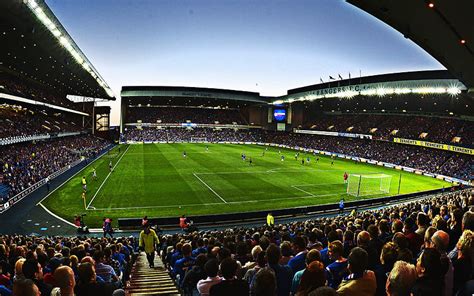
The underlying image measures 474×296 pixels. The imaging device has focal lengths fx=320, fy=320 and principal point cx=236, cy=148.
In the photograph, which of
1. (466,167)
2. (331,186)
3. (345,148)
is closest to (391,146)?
(345,148)

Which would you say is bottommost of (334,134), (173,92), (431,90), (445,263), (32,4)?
(445,263)

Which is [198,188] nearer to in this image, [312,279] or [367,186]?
[367,186]

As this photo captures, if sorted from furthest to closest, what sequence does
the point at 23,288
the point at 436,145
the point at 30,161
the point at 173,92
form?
1. the point at 173,92
2. the point at 436,145
3. the point at 30,161
4. the point at 23,288

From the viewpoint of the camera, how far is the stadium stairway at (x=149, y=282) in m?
7.29

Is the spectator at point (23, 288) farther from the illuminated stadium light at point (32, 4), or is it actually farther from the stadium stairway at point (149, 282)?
the illuminated stadium light at point (32, 4)

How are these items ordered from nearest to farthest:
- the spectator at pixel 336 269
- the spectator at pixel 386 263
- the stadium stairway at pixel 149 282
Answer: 1. the spectator at pixel 386 263
2. the spectator at pixel 336 269
3. the stadium stairway at pixel 149 282

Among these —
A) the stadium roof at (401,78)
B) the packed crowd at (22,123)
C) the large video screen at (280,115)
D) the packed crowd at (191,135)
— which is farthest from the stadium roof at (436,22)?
the packed crowd at (191,135)

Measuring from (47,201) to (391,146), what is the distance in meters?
58.3

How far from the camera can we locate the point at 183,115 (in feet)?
350

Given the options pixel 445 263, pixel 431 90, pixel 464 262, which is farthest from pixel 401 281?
pixel 431 90

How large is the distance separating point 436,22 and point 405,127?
61.1 m

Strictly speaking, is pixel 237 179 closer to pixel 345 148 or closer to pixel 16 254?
pixel 16 254

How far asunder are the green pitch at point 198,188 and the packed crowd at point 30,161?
2.81 m

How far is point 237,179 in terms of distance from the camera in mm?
37188
